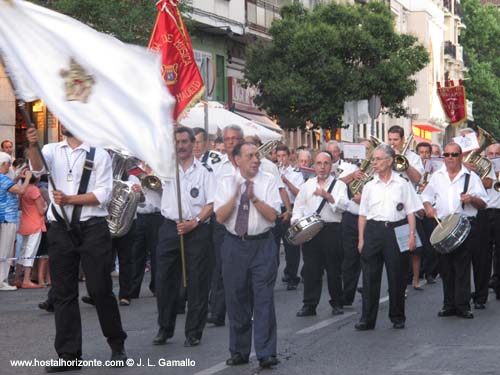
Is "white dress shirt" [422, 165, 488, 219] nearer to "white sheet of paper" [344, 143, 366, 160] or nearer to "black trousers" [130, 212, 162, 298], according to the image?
"black trousers" [130, 212, 162, 298]

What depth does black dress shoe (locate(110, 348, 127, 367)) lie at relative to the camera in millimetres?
10386

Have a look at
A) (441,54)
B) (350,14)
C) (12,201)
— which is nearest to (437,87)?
(441,54)

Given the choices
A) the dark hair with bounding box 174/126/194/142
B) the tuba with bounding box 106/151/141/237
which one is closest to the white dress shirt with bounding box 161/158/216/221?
the dark hair with bounding box 174/126/194/142

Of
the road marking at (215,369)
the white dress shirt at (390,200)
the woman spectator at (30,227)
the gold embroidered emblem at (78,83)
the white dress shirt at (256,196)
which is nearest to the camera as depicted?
the gold embroidered emblem at (78,83)

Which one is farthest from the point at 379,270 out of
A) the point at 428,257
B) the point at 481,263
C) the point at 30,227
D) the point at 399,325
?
the point at 30,227

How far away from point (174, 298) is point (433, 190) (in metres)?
4.07

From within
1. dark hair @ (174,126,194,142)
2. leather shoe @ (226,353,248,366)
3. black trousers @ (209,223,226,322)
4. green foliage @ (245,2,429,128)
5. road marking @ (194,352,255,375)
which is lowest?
road marking @ (194,352,255,375)

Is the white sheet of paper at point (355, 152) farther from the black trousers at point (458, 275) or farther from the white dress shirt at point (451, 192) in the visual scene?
the black trousers at point (458, 275)

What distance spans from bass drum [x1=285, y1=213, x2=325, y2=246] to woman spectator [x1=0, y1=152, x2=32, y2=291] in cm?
548

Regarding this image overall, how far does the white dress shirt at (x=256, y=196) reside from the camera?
10.6 m

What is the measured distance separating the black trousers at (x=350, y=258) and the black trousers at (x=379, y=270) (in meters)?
2.03

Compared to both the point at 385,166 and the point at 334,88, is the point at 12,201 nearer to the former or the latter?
the point at 385,166

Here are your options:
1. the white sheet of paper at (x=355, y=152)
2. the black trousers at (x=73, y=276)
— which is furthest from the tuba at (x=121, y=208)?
the white sheet of paper at (x=355, y=152)

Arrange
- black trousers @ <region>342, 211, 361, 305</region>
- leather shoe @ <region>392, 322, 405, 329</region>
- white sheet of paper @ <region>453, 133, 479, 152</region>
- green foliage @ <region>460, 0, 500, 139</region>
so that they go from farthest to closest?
green foliage @ <region>460, 0, 500, 139</region> → white sheet of paper @ <region>453, 133, 479, 152</region> → black trousers @ <region>342, 211, 361, 305</region> → leather shoe @ <region>392, 322, 405, 329</region>
